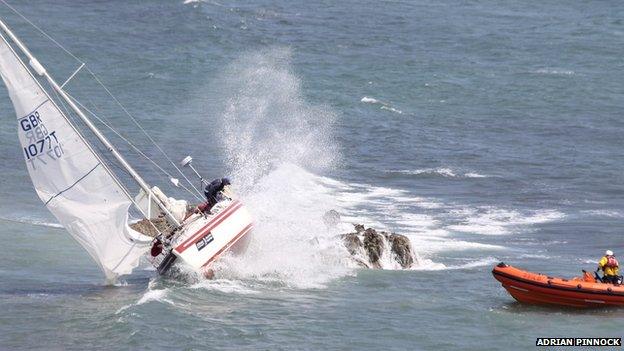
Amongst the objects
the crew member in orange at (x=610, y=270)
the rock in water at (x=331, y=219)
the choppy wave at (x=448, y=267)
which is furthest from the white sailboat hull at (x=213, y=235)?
the crew member in orange at (x=610, y=270)

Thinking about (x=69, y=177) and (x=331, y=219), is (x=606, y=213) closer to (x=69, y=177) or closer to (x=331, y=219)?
(x=331, y=219)

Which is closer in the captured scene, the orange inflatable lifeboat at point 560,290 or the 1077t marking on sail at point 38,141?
the orange inflatable lifeboat at point 560,290

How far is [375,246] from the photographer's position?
40656mm

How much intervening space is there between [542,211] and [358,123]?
17.1 m

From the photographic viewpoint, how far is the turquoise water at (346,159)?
3369 cm

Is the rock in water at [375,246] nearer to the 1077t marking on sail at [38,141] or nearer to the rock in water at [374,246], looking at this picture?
the rock in water at [374,246]

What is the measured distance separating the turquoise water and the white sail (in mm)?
1372

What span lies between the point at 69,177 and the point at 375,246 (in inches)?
399

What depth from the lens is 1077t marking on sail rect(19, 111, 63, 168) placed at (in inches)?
1394

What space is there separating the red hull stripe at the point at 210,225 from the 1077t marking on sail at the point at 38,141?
13.6 ft

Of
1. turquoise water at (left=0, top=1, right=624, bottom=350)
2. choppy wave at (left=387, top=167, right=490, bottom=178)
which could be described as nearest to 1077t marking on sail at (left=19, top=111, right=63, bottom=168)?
turquoise water at (left=0, top=1, right=624, bottom=350)

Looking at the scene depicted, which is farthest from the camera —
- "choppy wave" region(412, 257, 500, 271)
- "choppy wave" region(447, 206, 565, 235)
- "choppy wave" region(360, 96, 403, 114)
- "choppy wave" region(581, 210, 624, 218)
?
"choppy wave" region(360, 96, 403, 114)

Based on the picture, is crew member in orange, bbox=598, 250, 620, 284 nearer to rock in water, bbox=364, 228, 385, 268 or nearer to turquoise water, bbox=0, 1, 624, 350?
turquoise water, bbox=0, 1, 624, 350

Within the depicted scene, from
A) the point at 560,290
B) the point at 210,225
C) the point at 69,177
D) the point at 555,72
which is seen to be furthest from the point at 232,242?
the point at 555,72
